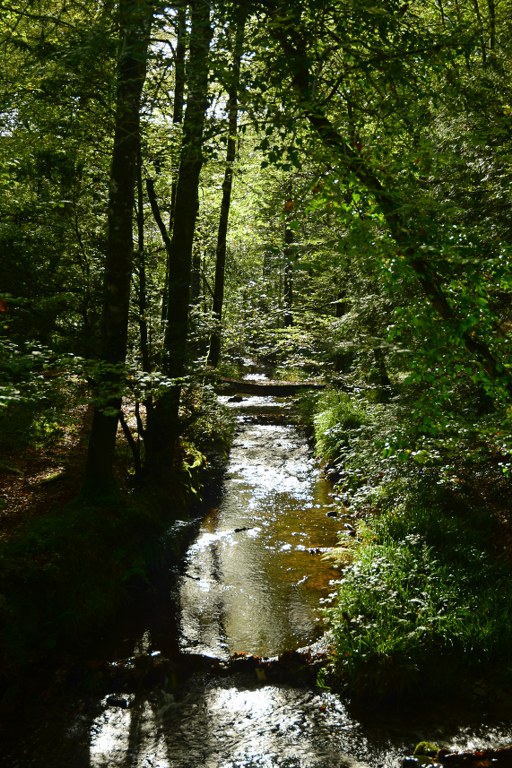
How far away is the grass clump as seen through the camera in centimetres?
520

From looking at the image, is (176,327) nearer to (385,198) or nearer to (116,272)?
(116,272)

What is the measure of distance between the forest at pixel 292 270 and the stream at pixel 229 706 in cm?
41

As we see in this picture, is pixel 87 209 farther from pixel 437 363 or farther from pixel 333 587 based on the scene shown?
pixel 333 587

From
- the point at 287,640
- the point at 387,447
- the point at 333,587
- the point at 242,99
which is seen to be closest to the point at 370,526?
the point at 333,587

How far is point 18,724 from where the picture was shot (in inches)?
185

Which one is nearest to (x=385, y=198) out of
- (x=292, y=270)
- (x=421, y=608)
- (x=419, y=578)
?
(x=292, y=270)

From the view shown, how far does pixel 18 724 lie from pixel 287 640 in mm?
2817

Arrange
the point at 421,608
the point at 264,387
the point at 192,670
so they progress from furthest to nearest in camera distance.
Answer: the point at 264,387 < the point at 421,608 < the point at 192,670

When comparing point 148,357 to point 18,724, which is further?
point 148,357

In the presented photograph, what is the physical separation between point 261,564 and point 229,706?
111 inches

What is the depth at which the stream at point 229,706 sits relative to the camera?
14.7 ft

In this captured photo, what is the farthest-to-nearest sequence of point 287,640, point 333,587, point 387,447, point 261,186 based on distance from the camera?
point 261,186 → point 333,587 → point 287,640 → point 387,447

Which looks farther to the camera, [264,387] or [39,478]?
[264,387]

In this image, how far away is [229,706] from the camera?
16.7ft
